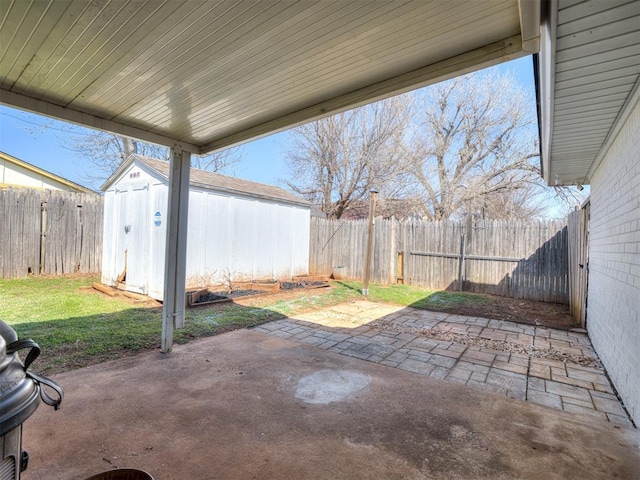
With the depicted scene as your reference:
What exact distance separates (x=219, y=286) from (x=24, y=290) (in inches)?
141

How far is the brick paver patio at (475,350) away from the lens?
295cm

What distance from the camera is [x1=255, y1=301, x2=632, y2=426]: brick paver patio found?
9.68ft

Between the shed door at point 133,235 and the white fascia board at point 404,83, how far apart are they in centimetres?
416

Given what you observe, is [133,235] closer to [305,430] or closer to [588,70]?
[305,430]

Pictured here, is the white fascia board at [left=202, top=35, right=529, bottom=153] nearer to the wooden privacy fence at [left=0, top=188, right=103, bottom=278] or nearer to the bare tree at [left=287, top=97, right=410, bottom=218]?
the wooden privacy fence at [left=0, top=188, right=103, bottom=278]

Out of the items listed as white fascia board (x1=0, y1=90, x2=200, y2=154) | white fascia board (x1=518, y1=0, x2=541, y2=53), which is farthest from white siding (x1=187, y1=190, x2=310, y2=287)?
white fascia board (x1=518, y1=0, x2=541, y2=53)

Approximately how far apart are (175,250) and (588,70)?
12.6 ft

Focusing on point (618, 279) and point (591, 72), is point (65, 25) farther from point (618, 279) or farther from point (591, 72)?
point (618, 279)

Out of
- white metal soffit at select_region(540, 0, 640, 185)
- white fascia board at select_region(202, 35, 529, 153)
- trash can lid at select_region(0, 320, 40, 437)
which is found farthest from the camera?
white fascia board at select_region(202, 35, 529, 153)

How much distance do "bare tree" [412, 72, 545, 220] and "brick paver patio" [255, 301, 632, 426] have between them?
9038 millimetres

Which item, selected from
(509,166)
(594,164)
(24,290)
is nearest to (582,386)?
(594,164)

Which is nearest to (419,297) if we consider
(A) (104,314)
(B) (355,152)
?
(A) (104,314)

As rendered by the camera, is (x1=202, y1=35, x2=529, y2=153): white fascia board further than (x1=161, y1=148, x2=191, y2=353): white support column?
No

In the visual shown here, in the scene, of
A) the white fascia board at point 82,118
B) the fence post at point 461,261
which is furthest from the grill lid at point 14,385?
the fence post at point 461,261
